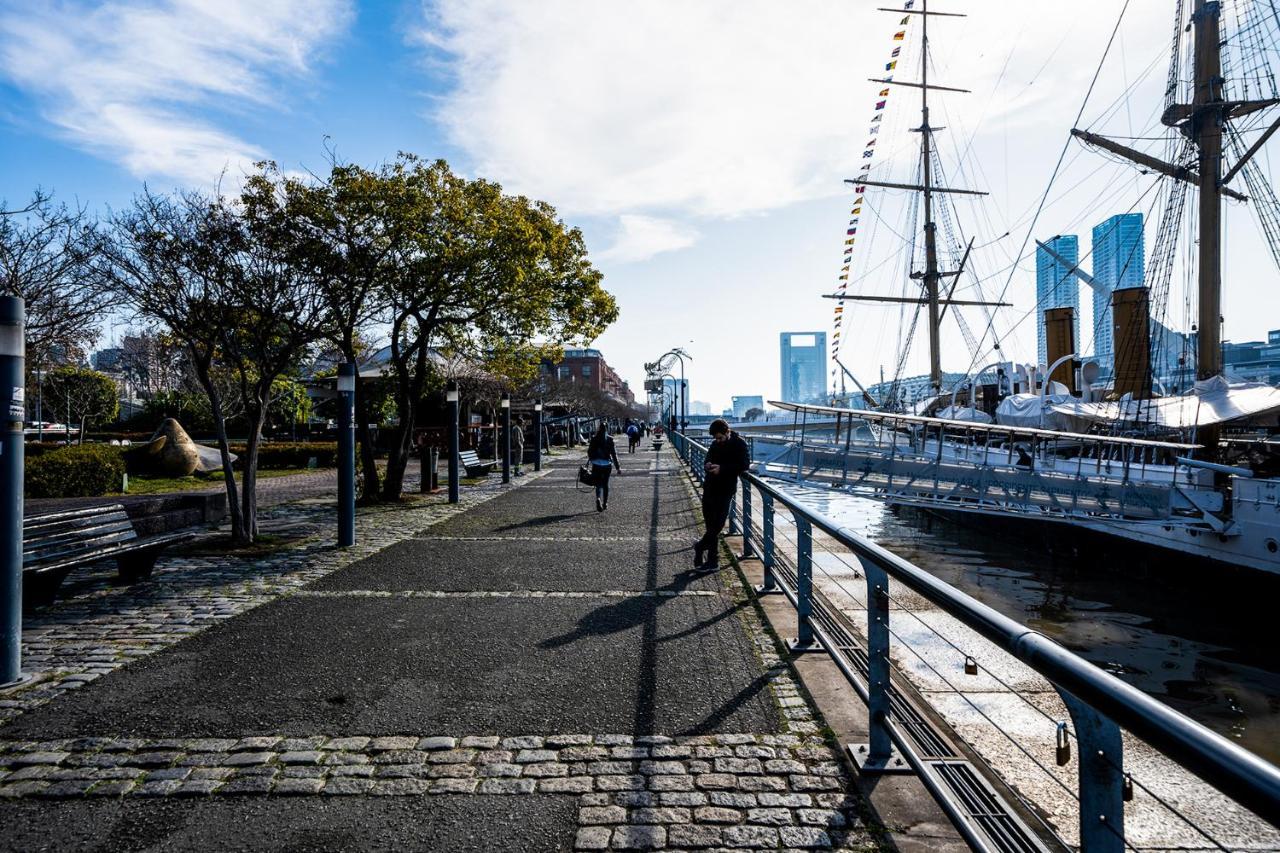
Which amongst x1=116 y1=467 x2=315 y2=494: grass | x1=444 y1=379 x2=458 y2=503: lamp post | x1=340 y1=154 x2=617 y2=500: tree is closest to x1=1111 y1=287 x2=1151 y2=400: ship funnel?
x1=340 y1=154 x2=617 y2=500: tree

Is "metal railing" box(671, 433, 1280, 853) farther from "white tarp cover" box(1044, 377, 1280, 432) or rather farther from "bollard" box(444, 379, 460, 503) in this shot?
"white tarp cover" box(1044, 377, 1280, 432)

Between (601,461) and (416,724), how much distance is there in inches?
390

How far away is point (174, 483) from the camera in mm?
18375

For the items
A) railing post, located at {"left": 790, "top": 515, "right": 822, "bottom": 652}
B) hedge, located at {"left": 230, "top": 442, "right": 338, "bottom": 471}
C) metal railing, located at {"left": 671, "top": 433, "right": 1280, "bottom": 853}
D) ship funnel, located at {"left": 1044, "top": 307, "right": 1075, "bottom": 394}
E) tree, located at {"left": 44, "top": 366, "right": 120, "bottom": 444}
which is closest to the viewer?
metal railing, located at {"left": 671, "top": 433, "right": 1280, "bottom": 853}

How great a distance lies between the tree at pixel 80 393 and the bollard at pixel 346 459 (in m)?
24.4

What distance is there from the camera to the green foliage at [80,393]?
103ft

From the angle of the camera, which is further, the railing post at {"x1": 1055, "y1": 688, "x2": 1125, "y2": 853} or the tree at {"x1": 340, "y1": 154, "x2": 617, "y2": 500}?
the tree at {"x1": 340, "y1": 154, "x2": 617, "y2": 500}

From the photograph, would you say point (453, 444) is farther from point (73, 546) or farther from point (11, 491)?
point (11, 491)

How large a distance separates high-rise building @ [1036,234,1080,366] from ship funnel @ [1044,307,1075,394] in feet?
1.29

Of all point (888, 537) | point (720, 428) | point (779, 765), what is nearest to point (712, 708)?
point (779, 765)

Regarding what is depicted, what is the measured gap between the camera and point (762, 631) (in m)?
5.75

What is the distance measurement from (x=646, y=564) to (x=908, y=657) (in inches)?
131

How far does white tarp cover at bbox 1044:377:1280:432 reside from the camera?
20.5 metres

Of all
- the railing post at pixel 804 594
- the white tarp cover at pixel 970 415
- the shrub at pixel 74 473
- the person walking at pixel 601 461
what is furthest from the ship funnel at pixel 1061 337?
the shrub at pixel 74 473
